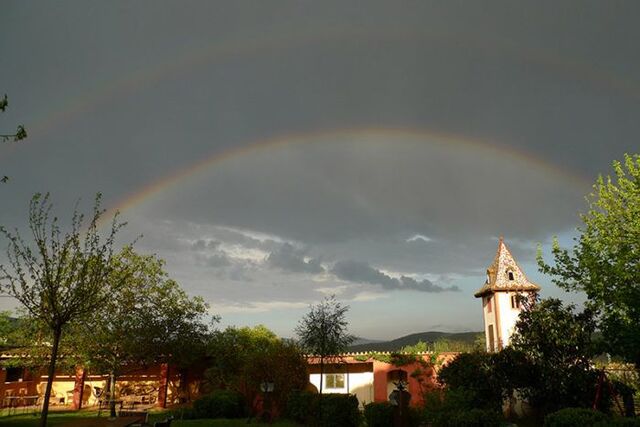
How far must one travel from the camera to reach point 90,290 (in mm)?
12039

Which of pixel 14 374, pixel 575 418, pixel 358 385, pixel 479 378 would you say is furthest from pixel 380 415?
pixel 14 374

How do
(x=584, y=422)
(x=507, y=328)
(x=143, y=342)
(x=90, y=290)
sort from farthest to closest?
(x=507, y=328) → (x=143, y=342) → (x=90, y=290) → (x=584, y=422)

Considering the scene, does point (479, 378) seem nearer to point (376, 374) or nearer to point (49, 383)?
point (376, 374)

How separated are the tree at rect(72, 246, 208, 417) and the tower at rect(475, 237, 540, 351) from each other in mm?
23594

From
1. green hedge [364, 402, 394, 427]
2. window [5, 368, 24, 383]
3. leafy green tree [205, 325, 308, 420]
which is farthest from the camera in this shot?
window [5, 368, 24, 383]

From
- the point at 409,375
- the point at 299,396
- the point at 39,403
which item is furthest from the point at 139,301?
the point at 409,375

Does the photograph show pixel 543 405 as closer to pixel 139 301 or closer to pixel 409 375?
pixel 409 375

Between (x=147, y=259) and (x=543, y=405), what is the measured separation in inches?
975

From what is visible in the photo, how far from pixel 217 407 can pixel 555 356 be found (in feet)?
54.1

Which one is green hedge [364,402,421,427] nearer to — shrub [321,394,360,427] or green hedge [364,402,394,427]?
green hedge [364,402,394,427]

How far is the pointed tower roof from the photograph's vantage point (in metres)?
40.2

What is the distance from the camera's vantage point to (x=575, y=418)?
1120 cm

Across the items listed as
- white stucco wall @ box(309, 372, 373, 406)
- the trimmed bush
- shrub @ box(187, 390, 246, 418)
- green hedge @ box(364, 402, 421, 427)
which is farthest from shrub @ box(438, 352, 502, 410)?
white stucco wall @ box(309, 372, 373, 406)

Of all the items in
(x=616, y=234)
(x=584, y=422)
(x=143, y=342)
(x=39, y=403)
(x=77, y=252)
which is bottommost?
(x=39, y=403)
